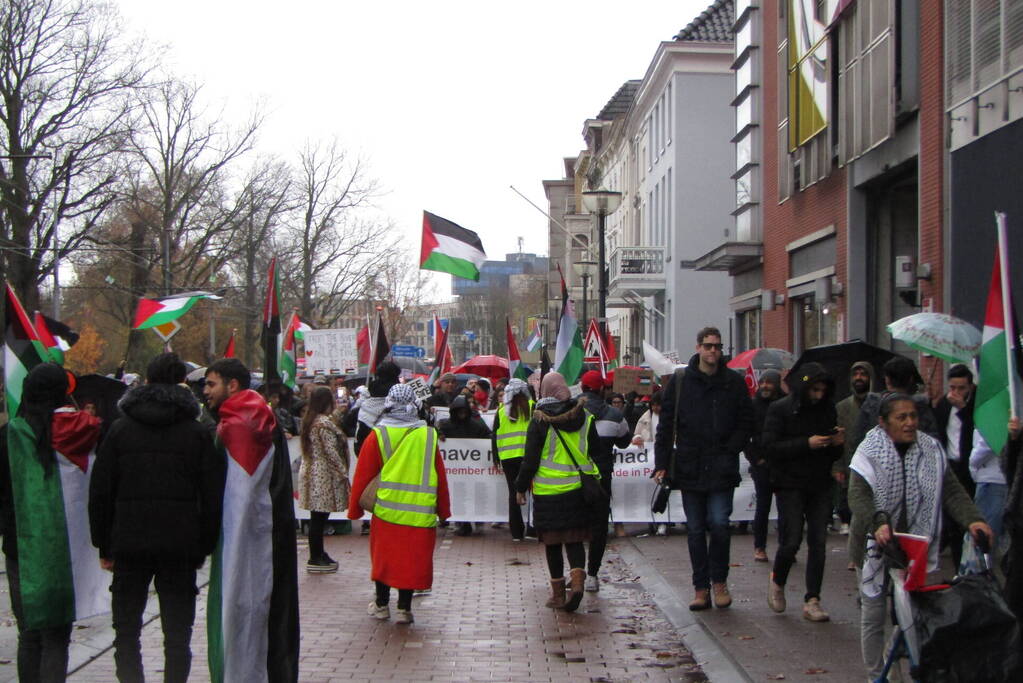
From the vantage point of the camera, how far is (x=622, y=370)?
23.6m

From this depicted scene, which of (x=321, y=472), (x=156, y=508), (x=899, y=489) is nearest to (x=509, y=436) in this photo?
(x=321, y=472)

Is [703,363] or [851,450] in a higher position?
[703,363]

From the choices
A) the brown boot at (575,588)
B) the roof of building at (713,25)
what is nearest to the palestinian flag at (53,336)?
the brown boot at (575,588)

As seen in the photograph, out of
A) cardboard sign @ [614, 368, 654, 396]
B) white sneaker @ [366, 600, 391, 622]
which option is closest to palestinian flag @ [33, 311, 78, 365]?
white sneaker @ [366, 600, 391, 622]

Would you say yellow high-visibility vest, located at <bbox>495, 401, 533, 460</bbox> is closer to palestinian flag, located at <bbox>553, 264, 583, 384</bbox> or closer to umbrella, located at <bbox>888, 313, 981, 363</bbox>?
umbrella, located at <bbox>888, 313, 981, 363</bbox>

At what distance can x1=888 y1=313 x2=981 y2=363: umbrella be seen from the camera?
1006 centimetres

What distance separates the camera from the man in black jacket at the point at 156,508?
5.74 m

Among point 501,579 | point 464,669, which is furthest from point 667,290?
point 464,669

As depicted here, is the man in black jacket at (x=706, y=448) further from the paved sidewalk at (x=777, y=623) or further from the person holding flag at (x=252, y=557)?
the person holding flag at (x=252, y=557)

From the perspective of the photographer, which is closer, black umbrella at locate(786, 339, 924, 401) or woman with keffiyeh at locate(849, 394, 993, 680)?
woman with keffiyeh at locate(849, 394, 993, 680)

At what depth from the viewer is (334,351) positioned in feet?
98.9

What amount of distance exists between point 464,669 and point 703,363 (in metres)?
2.87

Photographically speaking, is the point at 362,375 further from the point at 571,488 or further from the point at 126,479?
the point at 126,479

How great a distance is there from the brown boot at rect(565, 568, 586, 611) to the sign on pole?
2090cm
